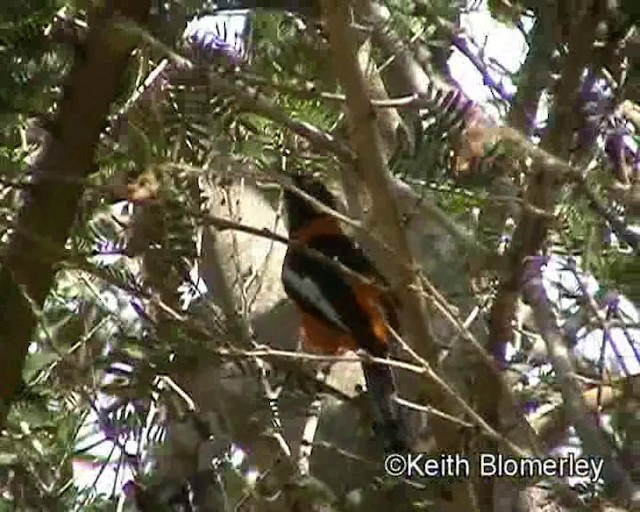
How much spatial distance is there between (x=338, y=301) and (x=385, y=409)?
242mm

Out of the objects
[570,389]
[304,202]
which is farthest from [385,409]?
[570,389]

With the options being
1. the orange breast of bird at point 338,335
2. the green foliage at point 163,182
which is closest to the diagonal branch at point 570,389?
the green foliage at point 163,182

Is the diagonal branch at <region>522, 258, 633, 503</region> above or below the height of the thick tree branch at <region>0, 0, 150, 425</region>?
below

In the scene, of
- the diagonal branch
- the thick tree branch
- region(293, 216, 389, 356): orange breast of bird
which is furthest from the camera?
region(293, 216, 389, 356): orange breast of bird

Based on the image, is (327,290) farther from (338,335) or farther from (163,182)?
(163,182)

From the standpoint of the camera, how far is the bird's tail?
994mm

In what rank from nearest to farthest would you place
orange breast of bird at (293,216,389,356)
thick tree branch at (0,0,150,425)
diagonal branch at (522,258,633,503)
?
diagonal branch at (522,258,633,503)
thick tree branch at (0,0,150,425)
orange breast of bird at (293,216,389,356)

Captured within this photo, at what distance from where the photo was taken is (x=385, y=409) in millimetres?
1045

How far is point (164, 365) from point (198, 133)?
19 centimetres

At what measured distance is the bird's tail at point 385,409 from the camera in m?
0.99

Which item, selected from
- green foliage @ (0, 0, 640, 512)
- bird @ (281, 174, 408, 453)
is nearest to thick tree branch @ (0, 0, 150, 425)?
green foliage @ (0, 0, 640, 512)

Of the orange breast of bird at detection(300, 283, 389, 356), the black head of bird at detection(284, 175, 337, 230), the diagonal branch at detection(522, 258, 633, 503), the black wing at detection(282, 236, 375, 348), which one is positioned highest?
the black head of bird at detection(284, 175, 337, 230)

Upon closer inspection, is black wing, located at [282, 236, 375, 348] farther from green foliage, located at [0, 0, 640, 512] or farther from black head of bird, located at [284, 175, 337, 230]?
green foliage, located at [0, 0, 640, 512]

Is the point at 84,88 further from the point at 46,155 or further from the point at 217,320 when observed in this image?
the point at 217,320
